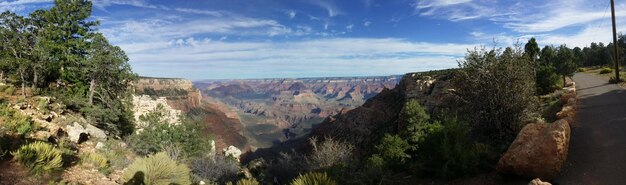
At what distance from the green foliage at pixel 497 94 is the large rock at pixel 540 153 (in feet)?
13.7

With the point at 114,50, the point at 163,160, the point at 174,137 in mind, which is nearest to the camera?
the point at 163,160

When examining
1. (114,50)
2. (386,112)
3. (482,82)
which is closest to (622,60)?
(386,112)

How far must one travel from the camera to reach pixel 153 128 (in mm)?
31625

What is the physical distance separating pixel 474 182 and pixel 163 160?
8.85 m

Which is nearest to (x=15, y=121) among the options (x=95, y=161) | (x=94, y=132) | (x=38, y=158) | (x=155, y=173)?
(x=95, y=161)

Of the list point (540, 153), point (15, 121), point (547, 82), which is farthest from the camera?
point (547, 82)

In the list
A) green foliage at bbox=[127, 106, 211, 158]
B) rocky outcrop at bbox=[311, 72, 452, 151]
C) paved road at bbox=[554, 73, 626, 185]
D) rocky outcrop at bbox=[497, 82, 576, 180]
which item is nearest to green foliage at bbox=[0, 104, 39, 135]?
green foliage at bbox=[127, 106, 211, 158]

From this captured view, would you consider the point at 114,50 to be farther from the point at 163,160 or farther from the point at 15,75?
the point at 163,160

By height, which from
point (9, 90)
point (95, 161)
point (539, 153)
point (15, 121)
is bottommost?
point (95, 161)

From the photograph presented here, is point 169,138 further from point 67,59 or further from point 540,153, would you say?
point 540,153

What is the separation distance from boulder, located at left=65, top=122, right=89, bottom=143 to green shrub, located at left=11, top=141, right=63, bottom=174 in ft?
30.4

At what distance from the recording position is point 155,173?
8.20 meters

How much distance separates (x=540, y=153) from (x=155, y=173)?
31.8 ft

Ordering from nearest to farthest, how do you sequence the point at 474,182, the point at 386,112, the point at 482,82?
the point at 474,182 → the point at 482,82 → the point at 386,112
